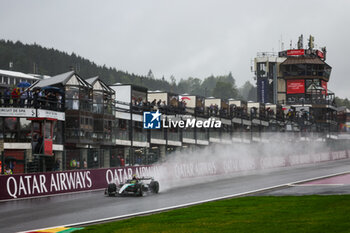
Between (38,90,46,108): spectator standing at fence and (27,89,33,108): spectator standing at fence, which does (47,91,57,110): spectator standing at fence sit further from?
(27,89,33,108): spectator standing at fence

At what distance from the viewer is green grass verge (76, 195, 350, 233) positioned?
1659cm

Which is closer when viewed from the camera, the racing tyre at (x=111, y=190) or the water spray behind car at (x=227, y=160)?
the racing tyre at (x=111, y=190)

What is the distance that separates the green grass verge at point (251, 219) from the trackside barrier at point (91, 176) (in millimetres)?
10641

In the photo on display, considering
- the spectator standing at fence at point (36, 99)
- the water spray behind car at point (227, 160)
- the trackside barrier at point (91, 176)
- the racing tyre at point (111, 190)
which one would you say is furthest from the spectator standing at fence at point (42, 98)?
the water spray behind car at point (227, 160)

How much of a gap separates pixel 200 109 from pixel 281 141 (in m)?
21.4

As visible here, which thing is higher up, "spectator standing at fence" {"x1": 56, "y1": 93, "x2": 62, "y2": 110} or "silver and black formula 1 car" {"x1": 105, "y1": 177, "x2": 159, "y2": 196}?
"spectator standing at fence" {"x1": 56, "y1": 93, "x2": 62, "y2": 110}

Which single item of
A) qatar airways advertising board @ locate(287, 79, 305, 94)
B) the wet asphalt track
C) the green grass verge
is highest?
qatar airways advertising board @ locate(287, 79, 305, 94)

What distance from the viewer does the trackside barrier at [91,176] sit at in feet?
98.6

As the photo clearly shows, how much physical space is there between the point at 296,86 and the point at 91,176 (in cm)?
9338

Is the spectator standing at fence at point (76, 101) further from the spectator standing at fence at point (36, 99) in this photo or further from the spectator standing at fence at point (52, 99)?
the spectator standing at fence at point (36, 99)

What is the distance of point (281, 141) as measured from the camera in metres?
84.1

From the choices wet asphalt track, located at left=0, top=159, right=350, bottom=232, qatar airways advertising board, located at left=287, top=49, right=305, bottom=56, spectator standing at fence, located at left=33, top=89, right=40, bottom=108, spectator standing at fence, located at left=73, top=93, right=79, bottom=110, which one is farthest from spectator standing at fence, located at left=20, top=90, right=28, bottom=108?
qatar airways advertising board, located at left=287, top=49, right=305, bottom=56

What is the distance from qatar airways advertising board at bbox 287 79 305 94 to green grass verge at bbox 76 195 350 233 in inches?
3923

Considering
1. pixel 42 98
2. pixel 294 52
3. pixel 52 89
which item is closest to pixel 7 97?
pixel 42 98
